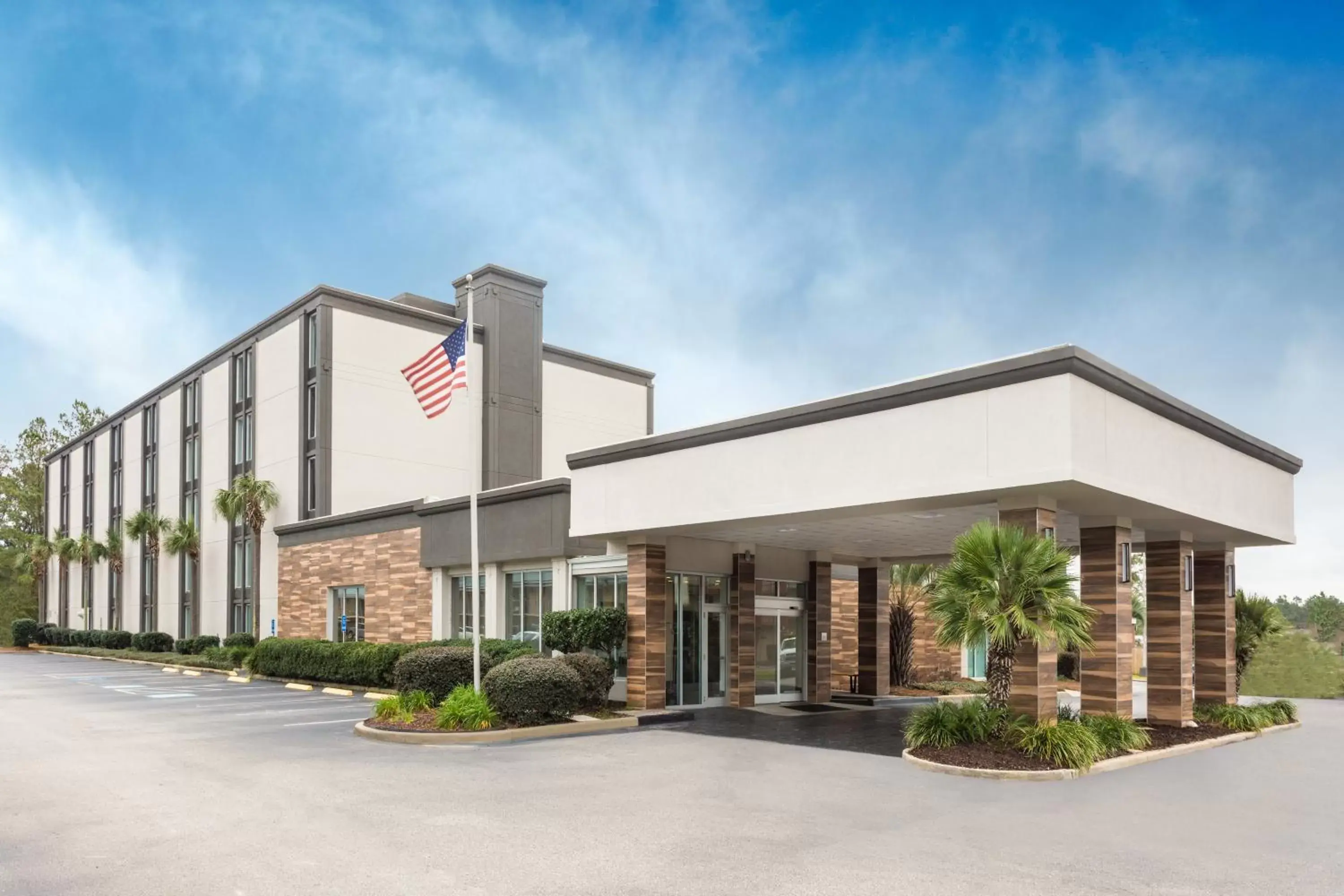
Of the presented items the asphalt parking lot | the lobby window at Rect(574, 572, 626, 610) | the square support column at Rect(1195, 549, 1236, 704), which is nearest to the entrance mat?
the lobby window at Rect(574, 572, 626, 610)

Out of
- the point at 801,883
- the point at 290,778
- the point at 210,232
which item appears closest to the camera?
the point at 801,883

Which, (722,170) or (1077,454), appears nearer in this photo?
(1077,454)

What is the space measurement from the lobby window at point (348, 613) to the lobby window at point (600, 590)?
11933mm

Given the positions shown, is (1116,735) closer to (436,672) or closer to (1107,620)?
(1107,620)

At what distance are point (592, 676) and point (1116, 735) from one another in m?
9.91

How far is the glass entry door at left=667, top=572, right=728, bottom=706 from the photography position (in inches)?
949

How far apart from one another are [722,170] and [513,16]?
22.3 ft

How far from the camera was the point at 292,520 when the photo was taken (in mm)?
41000

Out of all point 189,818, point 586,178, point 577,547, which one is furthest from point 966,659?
point 189,818

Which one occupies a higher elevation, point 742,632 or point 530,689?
point 742,632

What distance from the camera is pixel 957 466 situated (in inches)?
617

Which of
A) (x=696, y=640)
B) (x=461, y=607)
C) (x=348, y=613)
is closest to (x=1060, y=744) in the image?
(x=696, y=640)

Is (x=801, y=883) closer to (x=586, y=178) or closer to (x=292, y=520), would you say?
(x=586, y=178)

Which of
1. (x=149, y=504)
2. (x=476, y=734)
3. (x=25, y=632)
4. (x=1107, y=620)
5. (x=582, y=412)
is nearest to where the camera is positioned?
(x=476, y=734)
